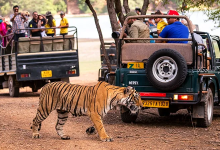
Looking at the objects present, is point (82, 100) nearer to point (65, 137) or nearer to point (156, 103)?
point (65, 137)

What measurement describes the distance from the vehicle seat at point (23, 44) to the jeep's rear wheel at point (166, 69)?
6381 millimetres

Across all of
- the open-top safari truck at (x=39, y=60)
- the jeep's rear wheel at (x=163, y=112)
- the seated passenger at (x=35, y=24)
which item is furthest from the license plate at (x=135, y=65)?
the seated passenger at (x=35, y=24)

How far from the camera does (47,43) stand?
14.3 m

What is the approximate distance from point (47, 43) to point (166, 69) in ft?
21.6

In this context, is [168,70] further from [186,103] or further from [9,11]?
[9,11]

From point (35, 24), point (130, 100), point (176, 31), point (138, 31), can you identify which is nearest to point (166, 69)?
point (176, 31)

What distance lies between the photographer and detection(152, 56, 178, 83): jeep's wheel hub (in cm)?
820

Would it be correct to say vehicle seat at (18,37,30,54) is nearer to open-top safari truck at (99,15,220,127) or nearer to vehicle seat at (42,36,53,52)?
vehicle seat at (42,36,53,52)

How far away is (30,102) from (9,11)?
2052 inches

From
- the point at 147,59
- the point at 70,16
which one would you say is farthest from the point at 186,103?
the point at 70,16

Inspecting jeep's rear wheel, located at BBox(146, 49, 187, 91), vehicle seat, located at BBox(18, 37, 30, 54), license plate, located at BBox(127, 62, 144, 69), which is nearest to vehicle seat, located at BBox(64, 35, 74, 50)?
vehicle seat, located at BBox(18, 37, 30, 54)

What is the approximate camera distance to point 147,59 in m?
8.68

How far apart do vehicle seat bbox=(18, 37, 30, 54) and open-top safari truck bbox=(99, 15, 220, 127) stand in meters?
5.50

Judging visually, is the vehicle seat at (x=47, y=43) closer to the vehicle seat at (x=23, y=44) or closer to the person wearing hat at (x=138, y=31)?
the vehicle seat at (x=23, y=44)
